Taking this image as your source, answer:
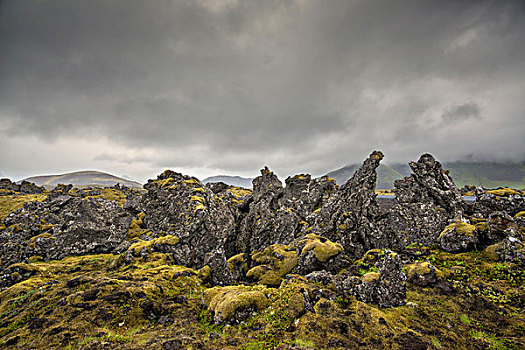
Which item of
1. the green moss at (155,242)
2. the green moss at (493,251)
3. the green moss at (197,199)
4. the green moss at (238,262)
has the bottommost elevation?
the green moss at (238,262)

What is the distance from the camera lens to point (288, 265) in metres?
18.9

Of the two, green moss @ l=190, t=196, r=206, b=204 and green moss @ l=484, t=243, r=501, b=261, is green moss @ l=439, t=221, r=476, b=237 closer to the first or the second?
green moss @ l=484, t=243, r=501, b=261

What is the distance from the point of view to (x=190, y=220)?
23828 mm

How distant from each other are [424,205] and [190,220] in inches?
1206

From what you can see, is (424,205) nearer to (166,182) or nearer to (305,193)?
(305,193)

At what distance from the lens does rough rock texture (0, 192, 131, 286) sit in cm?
2080

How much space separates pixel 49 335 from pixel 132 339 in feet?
11.9

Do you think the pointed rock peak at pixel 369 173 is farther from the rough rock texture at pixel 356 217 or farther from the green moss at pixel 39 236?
the green moss at pixel 39 236

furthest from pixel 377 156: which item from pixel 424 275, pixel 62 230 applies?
pixel 62 230

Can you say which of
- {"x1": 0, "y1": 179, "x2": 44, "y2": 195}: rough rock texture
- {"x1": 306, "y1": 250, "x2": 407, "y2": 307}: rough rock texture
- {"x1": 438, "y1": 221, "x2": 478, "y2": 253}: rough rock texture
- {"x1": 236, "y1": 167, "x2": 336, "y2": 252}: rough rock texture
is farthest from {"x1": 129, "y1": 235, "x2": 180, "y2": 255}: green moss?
{"x1": 0, "y1": 179, "x2": 44, "y2": 195}: rough rock texture

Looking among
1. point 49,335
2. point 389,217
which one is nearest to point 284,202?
point 389,217

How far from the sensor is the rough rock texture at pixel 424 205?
23.7 m

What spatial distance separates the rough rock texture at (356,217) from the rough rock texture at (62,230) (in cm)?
2641

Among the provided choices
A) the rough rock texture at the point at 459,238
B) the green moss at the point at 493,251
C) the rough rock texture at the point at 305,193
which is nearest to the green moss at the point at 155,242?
the rough rock texture at the point at 305,193
